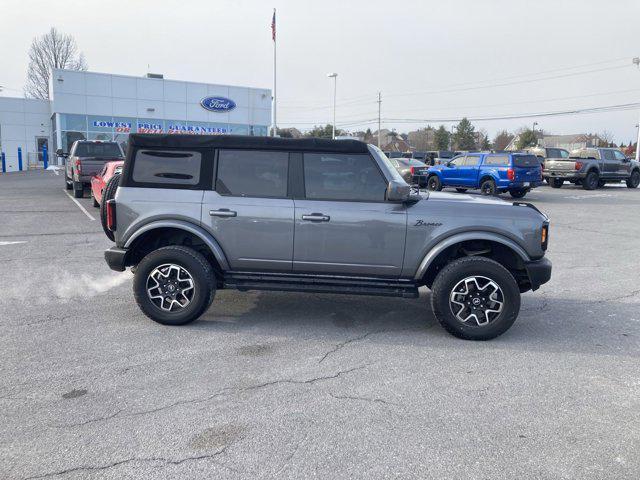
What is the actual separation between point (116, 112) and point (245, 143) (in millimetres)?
39700

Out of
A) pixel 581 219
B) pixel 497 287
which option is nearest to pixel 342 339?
pixel 497 287

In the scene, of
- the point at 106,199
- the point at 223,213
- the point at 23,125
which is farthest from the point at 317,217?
the point at 23,125

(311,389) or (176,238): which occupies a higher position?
(176,238)

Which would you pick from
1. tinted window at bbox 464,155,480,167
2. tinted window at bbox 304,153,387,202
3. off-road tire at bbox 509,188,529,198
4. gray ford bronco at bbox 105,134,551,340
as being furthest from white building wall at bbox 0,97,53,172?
tinted window at bbox 304,153,387,202

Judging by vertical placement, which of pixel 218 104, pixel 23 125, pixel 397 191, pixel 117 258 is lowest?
pixel 117 258

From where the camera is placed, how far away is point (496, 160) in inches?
800

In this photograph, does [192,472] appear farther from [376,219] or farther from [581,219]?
[581,219]

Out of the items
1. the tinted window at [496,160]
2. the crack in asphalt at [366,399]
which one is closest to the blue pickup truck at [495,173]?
the tinted window at [496,160]

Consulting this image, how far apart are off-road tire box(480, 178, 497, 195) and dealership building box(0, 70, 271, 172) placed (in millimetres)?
26511

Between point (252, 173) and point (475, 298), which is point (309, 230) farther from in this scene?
point (475, 298)

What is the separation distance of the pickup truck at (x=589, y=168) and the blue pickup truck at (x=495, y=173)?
4.91 meters

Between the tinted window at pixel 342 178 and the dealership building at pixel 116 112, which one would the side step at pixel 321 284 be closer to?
the tinted window at pixel 342 178

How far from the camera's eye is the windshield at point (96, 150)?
1808 cm

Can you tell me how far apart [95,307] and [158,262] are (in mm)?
1341
